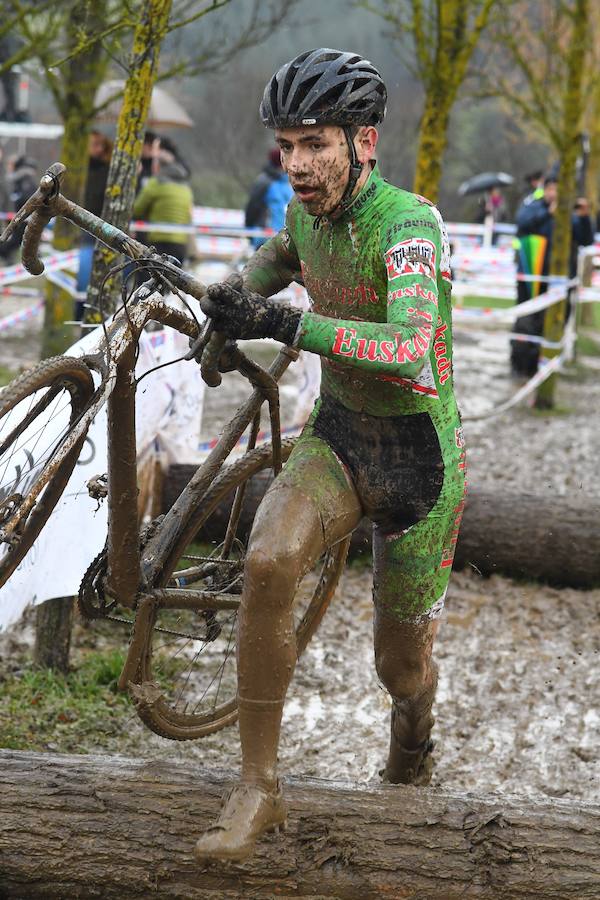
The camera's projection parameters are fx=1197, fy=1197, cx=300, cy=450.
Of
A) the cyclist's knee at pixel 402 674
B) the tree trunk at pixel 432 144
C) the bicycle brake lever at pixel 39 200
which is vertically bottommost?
the cyclist's knee at pixel 402 674

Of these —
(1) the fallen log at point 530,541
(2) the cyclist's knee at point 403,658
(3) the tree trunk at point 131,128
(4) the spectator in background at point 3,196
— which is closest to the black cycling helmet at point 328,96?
(2) the cyclist's knee at point 403,658

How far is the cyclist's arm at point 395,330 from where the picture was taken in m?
3.01

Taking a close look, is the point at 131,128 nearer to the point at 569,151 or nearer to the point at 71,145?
the point at 71,145

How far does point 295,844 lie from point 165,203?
859 centimetres

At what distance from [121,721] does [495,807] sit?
6.15 ft

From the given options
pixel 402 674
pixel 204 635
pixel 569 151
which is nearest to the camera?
pixel 402 674

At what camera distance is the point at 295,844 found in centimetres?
331

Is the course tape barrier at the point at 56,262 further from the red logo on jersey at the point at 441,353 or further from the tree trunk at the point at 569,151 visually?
the red logo on jersey at the point at 441,353

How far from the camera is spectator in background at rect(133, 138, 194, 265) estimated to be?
11.1 m

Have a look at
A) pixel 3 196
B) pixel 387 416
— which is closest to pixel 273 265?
pixel 387 416

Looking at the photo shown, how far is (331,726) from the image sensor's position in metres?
4.97

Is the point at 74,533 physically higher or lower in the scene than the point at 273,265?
lower

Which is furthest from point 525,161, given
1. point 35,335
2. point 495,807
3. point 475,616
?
point 495,807

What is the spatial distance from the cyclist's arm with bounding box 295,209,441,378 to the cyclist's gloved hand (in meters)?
0.04
